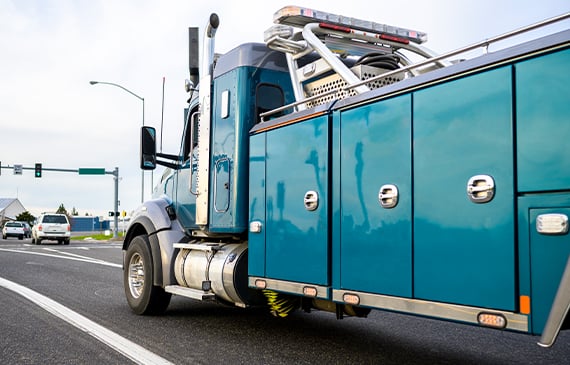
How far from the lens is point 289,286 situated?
203 inches

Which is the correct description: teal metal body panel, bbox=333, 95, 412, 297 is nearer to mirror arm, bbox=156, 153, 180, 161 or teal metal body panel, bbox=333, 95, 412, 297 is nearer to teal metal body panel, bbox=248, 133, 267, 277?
teal metal body panel, bbox=248, 133, 267, 277

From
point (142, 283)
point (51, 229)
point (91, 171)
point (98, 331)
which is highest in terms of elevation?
point (91, 171)

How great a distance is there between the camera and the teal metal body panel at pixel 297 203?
479cm

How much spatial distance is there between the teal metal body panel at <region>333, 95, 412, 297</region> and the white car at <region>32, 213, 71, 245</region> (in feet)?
103

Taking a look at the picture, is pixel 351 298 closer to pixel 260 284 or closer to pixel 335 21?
pixel 260 284

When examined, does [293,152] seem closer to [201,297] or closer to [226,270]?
[226,270]

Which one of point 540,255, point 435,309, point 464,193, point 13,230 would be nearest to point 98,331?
point 435,309

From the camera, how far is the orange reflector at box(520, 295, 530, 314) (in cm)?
324

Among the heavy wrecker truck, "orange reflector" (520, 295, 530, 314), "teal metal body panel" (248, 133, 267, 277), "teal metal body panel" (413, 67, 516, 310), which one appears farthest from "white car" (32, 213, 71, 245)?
"orange reflector" (520, 295, 530, 314)

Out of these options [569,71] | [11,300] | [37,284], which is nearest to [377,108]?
[569,71]

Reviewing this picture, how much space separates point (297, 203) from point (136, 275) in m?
3.77

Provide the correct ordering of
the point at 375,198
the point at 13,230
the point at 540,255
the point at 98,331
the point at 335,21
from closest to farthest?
the point at 540,255 → the point at 375,198 → the point at 335,21 → the point at 98,331 → the point at 13,230

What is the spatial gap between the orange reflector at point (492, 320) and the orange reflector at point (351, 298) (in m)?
1.09

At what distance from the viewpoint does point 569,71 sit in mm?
3117
